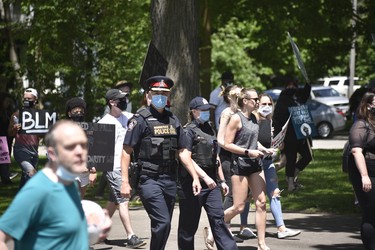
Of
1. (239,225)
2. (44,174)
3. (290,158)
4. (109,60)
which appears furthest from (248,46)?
(44,174)

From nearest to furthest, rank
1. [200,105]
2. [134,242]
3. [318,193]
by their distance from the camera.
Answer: [200,105]
[134,242]
[318,193]

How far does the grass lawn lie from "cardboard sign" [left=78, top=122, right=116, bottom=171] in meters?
4.48

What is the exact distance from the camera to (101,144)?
10.7 metres

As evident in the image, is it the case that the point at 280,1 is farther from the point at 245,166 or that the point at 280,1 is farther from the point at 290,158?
the point at 245,166

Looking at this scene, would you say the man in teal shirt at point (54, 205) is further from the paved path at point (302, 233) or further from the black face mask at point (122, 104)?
the black face mask at point (122, 104)

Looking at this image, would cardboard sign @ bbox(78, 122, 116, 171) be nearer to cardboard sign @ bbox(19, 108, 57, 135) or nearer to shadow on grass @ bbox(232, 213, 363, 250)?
cardboard sign @ bbox(19, 108, 57, 135)

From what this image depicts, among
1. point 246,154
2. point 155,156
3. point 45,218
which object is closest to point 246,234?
point 246,154

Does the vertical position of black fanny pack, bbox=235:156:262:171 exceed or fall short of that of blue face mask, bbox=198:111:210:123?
it falls short

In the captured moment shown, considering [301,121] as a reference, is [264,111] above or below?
above

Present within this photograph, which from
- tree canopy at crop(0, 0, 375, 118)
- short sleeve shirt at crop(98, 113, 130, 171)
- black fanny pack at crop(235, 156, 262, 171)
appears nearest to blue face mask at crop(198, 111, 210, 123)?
black fanny pack at crop(235, 156, 262, 171)

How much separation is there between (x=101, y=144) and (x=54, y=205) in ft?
18.4

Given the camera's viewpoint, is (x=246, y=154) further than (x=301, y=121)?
No

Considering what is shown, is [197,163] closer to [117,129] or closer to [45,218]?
[117,129]

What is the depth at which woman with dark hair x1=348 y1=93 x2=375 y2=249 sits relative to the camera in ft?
30.0
